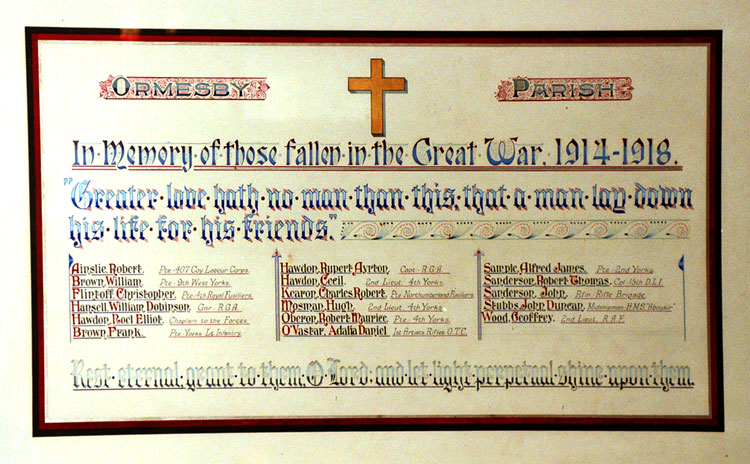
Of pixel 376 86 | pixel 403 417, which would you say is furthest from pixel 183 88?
pixel 403 417

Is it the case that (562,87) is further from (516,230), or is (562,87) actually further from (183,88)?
(183,88)

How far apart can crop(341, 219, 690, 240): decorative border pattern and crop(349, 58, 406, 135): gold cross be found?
365mm

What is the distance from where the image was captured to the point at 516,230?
2498mm

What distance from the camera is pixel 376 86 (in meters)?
2.46

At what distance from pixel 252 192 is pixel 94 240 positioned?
0.61 m

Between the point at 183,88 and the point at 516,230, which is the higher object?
the point at 183,88

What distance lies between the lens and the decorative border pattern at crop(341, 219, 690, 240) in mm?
2494

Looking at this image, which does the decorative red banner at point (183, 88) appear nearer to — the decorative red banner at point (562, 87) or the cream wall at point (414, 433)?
the cream wall at point (414, 433)

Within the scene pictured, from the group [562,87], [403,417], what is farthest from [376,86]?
[403,417]

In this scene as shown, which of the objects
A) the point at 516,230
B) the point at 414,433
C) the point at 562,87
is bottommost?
the point at 414,433

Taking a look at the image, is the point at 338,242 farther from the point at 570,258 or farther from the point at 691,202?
the point at 691,202

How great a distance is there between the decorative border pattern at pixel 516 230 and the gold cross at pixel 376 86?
14.4 inches

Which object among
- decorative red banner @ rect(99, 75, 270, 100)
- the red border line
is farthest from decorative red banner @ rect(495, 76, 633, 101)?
decorative red banner @ rect(99, 75, 270, 100)

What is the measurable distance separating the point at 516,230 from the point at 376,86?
29.4 inches
